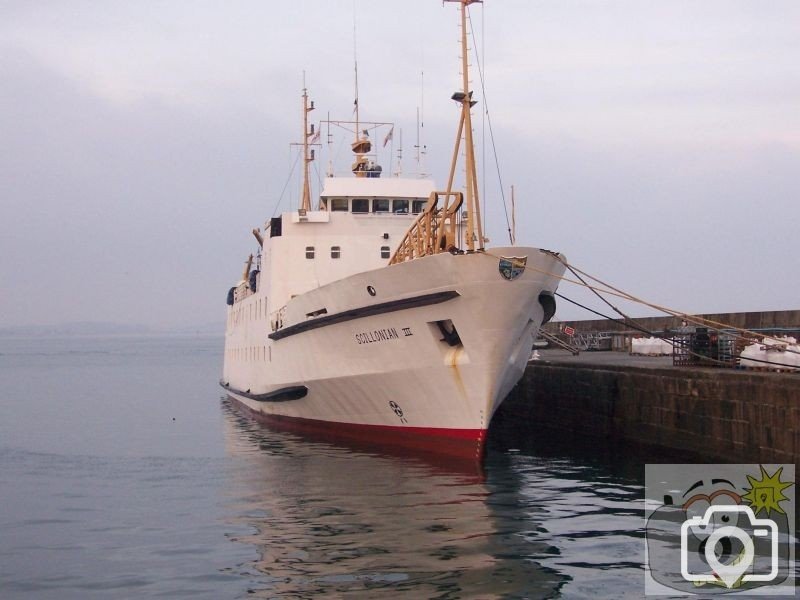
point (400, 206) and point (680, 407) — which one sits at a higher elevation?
point (400, 206)

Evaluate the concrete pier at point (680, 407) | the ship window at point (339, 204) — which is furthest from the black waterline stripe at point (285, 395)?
the concrete pier at point (680, 407)

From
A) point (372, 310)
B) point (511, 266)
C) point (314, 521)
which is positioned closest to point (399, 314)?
point (372, 310)

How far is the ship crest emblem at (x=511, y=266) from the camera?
16.9 meters

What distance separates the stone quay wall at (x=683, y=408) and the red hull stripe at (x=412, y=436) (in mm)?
4348

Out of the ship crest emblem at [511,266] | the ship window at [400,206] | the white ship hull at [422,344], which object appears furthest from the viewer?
the ship window at [400,206]

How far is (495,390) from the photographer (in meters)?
17.5

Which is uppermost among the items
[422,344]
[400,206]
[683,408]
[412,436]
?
[400,206]

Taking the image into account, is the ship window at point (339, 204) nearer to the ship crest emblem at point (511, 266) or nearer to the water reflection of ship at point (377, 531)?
the water reflection of ship at point (377, 531)

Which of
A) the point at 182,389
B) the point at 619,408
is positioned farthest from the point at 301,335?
the point at 182,389

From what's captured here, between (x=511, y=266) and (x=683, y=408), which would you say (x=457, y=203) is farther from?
(x=683, y=408)

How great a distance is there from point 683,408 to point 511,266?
5.06 m

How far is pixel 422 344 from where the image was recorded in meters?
18.0

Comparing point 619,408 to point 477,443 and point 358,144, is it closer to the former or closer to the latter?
point 477,443

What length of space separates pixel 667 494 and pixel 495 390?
12.7 ft
